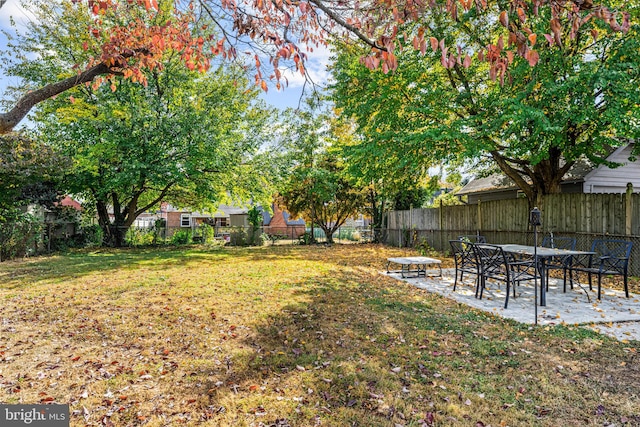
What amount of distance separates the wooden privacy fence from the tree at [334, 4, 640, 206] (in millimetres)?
801

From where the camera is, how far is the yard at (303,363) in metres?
2.85

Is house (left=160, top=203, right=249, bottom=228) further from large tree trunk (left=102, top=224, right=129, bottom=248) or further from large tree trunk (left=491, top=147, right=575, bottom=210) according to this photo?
large tree trunk (left=491, top=147, right=575, bottom=210)

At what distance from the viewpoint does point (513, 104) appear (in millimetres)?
8234

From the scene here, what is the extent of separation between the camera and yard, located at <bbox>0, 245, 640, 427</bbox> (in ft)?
9.36

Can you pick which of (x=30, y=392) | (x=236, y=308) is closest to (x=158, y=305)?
(x=236, y=308)

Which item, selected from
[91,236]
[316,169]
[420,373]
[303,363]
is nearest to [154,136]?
[91,236]

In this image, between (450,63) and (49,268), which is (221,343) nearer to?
(450,63)

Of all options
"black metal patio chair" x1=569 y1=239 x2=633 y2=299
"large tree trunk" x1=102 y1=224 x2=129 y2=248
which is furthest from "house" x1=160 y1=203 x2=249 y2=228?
"black metal patio chair" x1=569 y1=239 x2=633 y2=299

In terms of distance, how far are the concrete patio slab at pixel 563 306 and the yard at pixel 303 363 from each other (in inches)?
17.9

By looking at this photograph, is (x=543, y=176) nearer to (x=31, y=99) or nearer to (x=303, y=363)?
(x=303, y=363)

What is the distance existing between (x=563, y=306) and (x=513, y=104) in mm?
4787

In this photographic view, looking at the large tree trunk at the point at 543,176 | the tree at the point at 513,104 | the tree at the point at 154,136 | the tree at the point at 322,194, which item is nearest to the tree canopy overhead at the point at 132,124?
the tree at the point at 154,136

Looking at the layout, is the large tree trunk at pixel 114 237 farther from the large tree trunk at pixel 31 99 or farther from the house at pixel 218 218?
the house at pixel 218 218

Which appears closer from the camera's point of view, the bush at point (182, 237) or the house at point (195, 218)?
the bush at point (182, 237)
